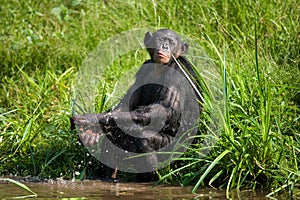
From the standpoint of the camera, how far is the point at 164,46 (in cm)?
576

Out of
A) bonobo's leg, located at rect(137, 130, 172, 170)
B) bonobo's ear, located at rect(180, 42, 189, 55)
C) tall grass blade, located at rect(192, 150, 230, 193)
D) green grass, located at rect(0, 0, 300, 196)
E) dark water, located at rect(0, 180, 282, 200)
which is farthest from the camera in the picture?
bonobo's ear, located at rect(180, 42, 189, 55)

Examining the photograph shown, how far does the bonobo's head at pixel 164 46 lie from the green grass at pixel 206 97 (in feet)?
1.15

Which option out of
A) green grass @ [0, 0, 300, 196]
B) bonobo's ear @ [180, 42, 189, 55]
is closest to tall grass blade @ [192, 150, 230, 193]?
green grass @ [0, 0, 300, 196]

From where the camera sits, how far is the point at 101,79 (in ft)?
23.4

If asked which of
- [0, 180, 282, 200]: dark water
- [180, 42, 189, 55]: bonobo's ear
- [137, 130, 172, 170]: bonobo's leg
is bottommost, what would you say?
[0, 180, 282, 200]: dark water

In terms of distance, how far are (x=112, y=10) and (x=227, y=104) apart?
4.04 metres

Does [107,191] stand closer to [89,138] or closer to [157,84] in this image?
[89,138]

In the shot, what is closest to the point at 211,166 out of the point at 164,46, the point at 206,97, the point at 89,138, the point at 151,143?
the point at 206,97

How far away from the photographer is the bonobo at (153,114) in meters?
5.50

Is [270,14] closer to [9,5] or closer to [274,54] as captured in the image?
[274,54]

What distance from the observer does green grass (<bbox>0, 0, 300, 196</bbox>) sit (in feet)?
16.6

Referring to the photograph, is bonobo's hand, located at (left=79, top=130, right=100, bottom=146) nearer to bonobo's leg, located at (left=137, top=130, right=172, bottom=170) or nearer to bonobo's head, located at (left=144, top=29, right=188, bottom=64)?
bonobo's leg, located at (left=137, top=130, right=172, bottom=170)

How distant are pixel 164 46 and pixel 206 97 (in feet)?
2.62

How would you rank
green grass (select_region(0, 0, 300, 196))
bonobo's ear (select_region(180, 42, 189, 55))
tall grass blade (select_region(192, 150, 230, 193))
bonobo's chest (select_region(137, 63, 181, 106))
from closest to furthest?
tall grass blade (select_region(192, 150, 230, 193)), green grass (select_region(0, 0, 300, 196)), bonobo's chest (select_region(137, 63, 181, 106)), bonobo's ear (select_region(180, 42, 189, 55))
